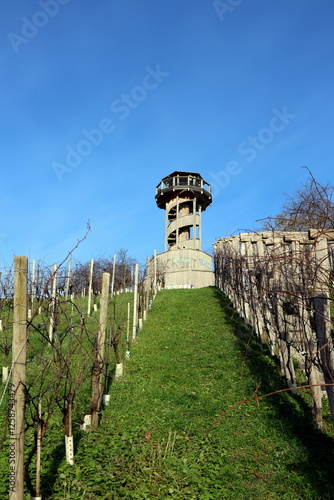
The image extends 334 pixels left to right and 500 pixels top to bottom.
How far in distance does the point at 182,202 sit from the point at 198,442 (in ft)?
114

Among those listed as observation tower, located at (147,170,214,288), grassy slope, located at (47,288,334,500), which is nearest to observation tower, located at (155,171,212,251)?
observation tower, located at (147,170,214,288)

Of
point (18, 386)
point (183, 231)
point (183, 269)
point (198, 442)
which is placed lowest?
point (198, 442)

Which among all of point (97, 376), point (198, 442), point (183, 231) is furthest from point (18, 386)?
point (183, 231)

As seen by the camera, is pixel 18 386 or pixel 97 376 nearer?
pixel 18 386

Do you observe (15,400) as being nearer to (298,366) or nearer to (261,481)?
(261,481)

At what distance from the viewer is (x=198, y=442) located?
591cm

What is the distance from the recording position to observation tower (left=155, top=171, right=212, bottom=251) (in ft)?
124

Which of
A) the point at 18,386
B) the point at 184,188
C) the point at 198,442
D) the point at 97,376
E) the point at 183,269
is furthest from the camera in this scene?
the point at 184,188

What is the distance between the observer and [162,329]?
13570 mm

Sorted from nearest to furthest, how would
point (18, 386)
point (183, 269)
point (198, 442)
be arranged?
point (18, 386) < point (198, 442) < point (183, 269)

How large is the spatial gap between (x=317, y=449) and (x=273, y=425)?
0.96 metres

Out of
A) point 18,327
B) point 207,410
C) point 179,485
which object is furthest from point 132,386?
point 18,327

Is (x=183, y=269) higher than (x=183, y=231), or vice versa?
(x=183, y=231)

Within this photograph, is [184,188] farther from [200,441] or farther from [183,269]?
[200,441]
